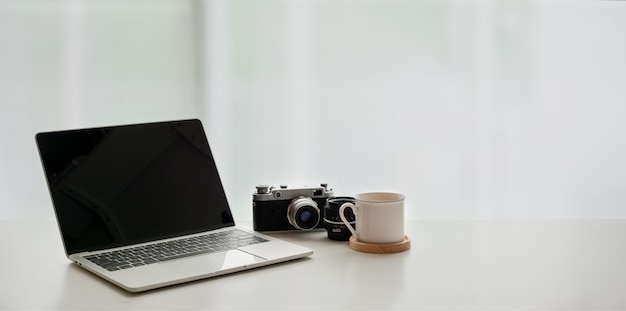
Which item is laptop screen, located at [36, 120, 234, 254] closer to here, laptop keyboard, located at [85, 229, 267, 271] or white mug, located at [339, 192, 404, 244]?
laptop keyboard, located at [85, 229, 267, 271]

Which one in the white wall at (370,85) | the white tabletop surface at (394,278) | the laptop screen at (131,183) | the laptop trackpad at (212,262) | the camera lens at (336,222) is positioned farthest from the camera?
the white wall at (370,85)

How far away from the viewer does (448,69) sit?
279cm

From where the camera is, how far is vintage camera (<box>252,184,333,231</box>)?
5.19ft

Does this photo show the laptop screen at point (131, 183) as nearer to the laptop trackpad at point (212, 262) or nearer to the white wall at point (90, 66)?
the laptop trackpad at point (212, 262)

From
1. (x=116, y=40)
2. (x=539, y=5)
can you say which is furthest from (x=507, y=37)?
(x=116, y=40)

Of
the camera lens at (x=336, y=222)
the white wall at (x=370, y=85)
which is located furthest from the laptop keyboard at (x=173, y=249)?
the white wall at (x=370, y=85)

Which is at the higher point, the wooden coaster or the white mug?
the white mug

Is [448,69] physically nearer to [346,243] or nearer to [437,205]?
[437,205]

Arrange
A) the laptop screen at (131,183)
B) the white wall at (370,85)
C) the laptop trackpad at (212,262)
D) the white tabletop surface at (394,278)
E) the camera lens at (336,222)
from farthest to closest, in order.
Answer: the white wall at (370,85)
the camera lens at (336,222)
the laptop screen at (131,183)
the laptop trackpad at (212,262)
the white tabletop surface at (394,278)

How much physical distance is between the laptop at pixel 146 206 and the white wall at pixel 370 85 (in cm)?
123

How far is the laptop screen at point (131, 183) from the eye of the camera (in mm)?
1427

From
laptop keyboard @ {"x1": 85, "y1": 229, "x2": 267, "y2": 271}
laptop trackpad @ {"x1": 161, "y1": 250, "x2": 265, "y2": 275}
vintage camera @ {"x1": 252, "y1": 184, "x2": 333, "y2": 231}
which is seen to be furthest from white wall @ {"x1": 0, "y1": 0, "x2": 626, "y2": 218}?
laptop trackpad @ {"x1": 161, "y1": 250, "x2": 265, "y2": 275}

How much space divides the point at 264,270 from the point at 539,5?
182 centimetres

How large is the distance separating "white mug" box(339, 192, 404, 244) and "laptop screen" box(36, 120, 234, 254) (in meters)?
0.27
